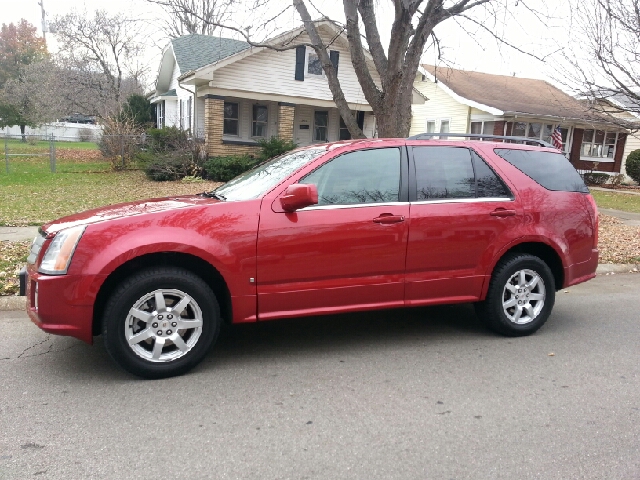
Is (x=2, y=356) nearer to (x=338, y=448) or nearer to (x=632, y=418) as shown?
(x=338, y=448)

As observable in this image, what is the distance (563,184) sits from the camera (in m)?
5.14

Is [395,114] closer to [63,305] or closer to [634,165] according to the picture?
[63,305]

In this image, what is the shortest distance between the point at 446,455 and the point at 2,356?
3.44m

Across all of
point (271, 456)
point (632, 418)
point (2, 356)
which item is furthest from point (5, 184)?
point (632, 418)

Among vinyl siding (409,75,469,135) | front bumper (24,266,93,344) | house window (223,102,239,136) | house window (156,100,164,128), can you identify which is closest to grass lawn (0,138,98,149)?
house window (156,100,164,128)

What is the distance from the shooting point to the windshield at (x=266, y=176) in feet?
14.3

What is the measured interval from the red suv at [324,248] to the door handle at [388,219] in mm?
12

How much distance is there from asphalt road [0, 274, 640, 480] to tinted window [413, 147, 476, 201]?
134 centimetres

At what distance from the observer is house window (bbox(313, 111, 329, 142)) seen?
78.6 feet

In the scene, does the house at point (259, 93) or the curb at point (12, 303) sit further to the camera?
the house at point (259, 93)

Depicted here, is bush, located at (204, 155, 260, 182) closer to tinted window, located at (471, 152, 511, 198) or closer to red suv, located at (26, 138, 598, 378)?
red suv, located at (26, 138, 598, 378)

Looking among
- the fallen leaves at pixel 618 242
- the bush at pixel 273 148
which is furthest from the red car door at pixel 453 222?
the bush at pixel 273 148

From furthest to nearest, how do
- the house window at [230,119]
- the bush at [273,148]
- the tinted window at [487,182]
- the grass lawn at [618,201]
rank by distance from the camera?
the house window at [230,119]
the bush at [273,148]
the grass lawn at [618,201]
the tinted window at [487,182]

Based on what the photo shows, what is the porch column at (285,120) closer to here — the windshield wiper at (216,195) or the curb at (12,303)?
the curb at (12,303)
